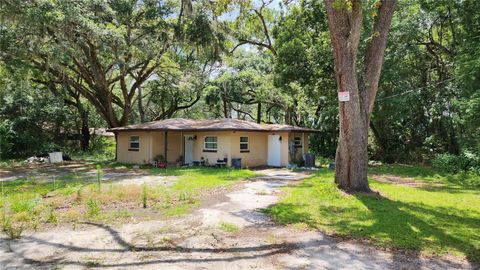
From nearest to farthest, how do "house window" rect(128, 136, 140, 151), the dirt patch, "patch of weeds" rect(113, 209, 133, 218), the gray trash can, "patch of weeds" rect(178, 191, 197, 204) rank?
"patch of weeds" rect(113, 209, 133, 218)
"patch of weeds" rect(178, 191, 197, 204)
the dirt patch
the gray trash can
"house window" rect(128, 136, 140, 151)

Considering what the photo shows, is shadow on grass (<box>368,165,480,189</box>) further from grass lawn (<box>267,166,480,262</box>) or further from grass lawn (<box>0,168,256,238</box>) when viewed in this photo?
grass lawn (<box>0,168,256,238</box>)

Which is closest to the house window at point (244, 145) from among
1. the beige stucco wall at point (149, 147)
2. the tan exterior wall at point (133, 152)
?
the beige stucco wall at point (149, 147)

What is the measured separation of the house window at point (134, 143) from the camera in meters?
19.4

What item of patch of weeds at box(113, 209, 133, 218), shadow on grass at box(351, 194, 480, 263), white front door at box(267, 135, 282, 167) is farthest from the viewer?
white front door at box(267, 135, 282, 167)

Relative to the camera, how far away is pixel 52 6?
43.8 feet

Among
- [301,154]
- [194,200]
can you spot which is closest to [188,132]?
[301,154]

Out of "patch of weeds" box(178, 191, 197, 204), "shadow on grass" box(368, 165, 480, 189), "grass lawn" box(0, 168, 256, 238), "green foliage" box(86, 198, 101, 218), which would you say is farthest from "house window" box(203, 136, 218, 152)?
"green foliage" box(86, 198, 101, 218)

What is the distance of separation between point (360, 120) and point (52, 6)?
37.9ft

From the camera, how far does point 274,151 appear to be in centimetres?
1906

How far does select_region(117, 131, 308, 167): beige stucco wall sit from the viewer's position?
17.8 metres

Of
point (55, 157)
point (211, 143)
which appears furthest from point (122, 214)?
point (55, 157)

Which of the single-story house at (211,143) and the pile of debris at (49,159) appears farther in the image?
the pile of debris at (49,159)

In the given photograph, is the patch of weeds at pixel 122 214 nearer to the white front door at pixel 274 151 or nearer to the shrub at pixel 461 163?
the white front door at pixel 274 151

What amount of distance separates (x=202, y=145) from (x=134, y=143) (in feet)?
12.7
